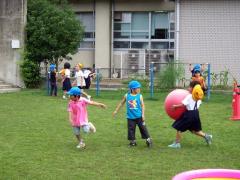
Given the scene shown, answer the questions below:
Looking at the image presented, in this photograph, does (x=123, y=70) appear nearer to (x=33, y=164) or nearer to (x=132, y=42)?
(x=132, y=42)

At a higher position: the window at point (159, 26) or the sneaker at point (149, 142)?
the window at point (159, 26)

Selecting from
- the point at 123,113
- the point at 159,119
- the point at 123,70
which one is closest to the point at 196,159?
the point at 159,119

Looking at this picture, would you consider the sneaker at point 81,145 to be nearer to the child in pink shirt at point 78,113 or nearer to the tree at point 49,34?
the child in pink shirt at point 78,113

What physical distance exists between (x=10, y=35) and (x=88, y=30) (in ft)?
28.0

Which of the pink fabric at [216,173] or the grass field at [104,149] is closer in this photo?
the pink fabric at [216,173]

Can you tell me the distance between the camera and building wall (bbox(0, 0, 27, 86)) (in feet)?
84.1

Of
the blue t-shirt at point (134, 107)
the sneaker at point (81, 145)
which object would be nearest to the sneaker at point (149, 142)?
the blue t-shirt at point (134, 107)

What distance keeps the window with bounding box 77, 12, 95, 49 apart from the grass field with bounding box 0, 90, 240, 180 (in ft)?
56.3

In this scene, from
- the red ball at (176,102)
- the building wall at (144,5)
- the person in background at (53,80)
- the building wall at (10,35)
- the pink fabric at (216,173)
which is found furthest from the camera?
the building wall at (144,5)

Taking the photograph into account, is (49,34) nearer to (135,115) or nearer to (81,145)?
(135,115)

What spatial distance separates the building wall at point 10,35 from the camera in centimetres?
2562

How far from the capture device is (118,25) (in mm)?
32844

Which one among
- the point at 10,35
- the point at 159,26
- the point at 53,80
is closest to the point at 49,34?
the point at 10,35

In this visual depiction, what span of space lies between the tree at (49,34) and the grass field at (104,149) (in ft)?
30.5
